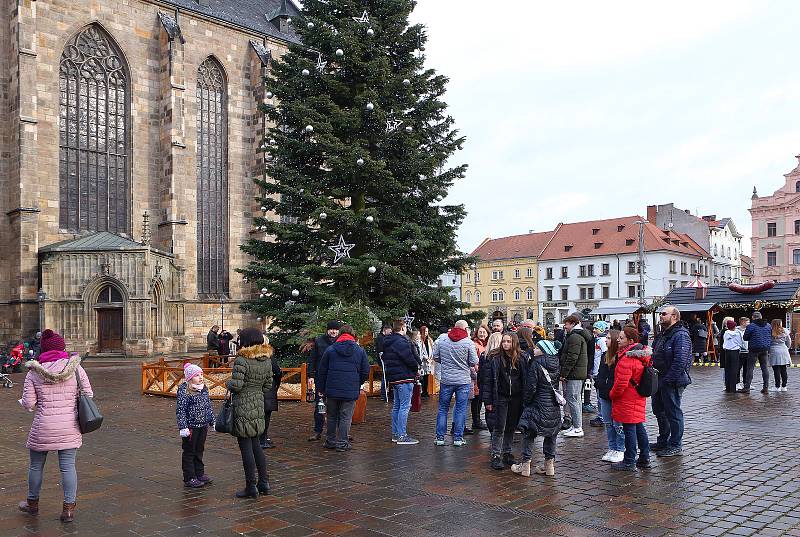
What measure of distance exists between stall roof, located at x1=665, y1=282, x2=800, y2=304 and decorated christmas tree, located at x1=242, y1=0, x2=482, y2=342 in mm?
14707

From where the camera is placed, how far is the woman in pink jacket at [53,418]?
650cm

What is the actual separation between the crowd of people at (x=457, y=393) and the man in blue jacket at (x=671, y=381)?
0.6 inches

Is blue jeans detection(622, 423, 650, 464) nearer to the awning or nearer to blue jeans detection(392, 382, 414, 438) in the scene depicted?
blue jeans detection(392, 382, 414, 438)

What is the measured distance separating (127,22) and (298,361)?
2672 cm

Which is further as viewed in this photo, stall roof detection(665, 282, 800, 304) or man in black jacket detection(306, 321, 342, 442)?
stall roof detection(665, 282, 800, 304)

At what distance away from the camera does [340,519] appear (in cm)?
632

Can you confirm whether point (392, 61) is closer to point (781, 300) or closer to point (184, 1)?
point (781, 300)

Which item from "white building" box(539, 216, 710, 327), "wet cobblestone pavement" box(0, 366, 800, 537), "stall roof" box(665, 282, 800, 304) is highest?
"white building" box(539, 216, 710, 327)

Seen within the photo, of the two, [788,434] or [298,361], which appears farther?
[298,361]

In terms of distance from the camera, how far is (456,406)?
9.92 metres

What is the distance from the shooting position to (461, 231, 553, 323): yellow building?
77.0m

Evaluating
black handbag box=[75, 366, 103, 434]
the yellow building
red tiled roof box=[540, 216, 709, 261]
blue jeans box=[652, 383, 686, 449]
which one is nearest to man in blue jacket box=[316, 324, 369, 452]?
black handbag box=[75, 366, 103, 434]

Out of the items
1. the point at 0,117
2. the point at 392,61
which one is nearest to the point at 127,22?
the point at 0,117

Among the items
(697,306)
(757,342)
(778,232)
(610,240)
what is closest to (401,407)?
(757,342)
